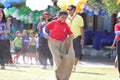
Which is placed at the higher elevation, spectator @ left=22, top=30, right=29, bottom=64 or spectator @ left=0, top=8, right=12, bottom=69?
spectator @ left=0, top=8, right=12, bottom=69

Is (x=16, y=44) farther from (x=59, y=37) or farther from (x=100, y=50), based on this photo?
(x=59, y=37)

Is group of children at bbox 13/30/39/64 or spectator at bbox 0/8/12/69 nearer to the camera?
spectator at bbox 0/8/12/69

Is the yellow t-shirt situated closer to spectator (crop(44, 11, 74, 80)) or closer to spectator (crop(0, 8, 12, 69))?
spectator (crop(0, 8, 12, 69))

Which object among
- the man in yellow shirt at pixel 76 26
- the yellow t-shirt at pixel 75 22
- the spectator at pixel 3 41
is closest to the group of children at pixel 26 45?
the spectator at pixel 3 41

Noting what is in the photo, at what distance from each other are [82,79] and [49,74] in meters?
1.27

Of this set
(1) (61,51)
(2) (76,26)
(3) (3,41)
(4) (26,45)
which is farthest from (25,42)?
(1) (61,51)

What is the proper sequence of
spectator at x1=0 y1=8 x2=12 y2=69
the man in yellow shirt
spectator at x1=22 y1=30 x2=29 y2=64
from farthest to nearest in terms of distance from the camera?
1. spectator at x1=22 y1=30 x2=29 y2=64
2. the man in yellow shirt
3. spectator at x1=0 y1=8 x2=12 y2=69

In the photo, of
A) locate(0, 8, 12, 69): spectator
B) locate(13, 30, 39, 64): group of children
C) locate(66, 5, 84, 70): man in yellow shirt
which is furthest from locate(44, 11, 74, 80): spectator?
locate(13, 30, 39, 64): group of children

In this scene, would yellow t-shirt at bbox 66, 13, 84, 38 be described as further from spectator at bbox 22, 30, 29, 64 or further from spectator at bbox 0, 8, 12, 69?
spectator at bbox 22, 30, 29, 64

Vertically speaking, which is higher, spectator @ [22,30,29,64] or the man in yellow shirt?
the man in yellow shirt

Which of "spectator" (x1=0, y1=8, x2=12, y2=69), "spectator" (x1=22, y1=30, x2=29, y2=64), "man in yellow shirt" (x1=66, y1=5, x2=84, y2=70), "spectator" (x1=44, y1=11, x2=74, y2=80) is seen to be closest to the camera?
"spectator" (x1=44, y1=11, x2=74, y2=80)

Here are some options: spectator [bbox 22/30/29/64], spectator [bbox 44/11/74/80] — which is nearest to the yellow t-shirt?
spectator [bbox 44/11/74/80]

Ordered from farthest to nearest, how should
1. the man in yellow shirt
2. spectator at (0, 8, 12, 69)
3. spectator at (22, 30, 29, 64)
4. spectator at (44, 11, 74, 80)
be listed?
1. spectator at (22, 30, 29, 64)
2. the man in yellow shirt
3. spectator at (0, 8, 12, 69)
4. spectator at (44, 11, 74, 80)

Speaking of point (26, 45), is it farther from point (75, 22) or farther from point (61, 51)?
point (61, 51)
